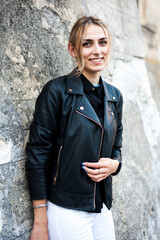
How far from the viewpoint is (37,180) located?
1.43 meters

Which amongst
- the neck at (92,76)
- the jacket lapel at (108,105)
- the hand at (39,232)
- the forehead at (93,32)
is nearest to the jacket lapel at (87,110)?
the jacket lapel at (108,105)

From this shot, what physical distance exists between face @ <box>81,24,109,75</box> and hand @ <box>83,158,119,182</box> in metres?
0.58

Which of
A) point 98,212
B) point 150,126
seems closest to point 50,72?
point 98,212

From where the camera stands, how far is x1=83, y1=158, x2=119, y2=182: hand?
146 cm

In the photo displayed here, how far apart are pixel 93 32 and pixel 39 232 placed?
1.25 meters

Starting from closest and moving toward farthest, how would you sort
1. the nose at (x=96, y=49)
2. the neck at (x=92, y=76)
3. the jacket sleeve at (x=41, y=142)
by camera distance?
the jacket sleeve at (x=41, y=142) < the nose at (x=96, y=49) < the neck at (x=92, y=76)

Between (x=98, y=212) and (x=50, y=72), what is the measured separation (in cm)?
106

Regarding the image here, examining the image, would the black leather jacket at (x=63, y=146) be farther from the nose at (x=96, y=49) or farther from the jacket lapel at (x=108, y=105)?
the nose at (x=96, y=49)

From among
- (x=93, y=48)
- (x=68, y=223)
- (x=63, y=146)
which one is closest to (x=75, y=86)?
(x=93, y=48)

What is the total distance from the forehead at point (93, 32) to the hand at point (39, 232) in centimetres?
117

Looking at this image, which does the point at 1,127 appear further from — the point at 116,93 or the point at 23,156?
the point at 116,93

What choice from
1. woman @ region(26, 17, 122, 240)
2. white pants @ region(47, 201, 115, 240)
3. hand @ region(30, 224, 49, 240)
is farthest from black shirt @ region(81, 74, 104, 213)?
hand @ region(30, 224, 49, 240)

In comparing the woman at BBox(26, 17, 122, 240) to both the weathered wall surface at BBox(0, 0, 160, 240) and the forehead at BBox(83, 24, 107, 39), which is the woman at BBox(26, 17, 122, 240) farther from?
the weathered wall surface at BBox(0, 0, 160, 240)

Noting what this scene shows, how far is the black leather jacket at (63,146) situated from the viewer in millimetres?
1426
